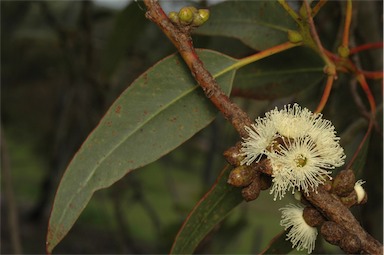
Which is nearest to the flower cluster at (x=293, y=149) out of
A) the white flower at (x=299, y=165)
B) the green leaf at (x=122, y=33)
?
the white flower at (x=299, y=165)

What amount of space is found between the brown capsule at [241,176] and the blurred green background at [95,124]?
1.29 feet

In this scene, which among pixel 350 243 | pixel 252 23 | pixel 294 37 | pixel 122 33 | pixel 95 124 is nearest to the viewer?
pixel 350 243

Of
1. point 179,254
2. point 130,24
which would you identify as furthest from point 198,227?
point 130,24

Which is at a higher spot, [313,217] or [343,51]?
[343,51]

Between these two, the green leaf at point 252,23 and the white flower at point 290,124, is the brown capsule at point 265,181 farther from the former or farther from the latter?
the green leaf at point 252,23

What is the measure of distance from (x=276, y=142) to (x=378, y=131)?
526mm

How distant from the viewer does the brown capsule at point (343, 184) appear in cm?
79

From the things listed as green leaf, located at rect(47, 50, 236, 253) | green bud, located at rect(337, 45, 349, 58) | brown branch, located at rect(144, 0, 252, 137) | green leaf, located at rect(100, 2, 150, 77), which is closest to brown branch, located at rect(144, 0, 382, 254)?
brown branch, located at rect(144, 0, 252, 137)

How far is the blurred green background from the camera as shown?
161 centimetres

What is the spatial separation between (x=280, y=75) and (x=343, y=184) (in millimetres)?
571

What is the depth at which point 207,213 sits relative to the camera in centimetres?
105

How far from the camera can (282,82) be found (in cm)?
133

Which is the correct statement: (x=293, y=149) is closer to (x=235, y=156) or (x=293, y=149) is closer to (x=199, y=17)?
A: (x=235, y=156)

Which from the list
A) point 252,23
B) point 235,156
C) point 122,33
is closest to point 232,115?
point 235,156
